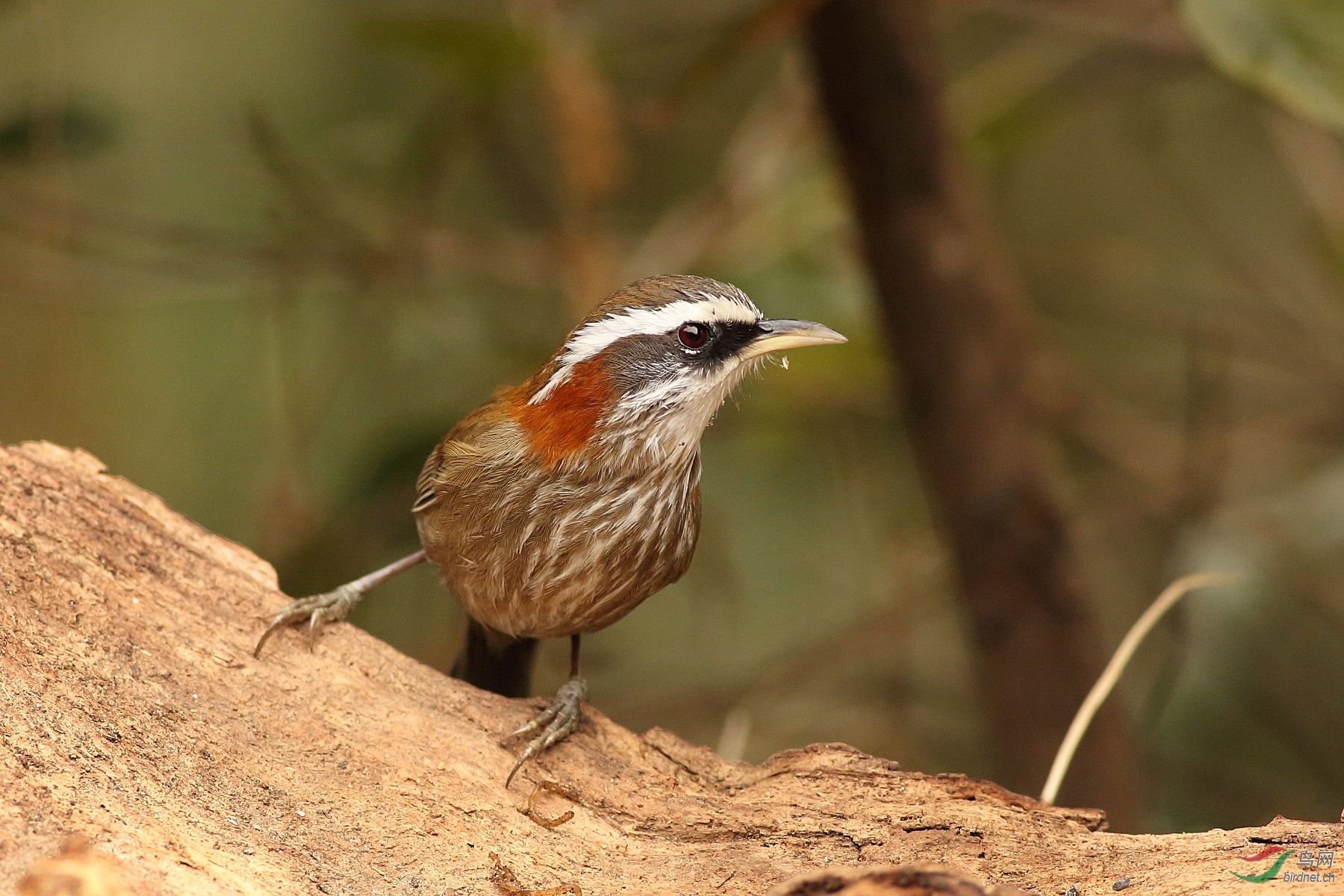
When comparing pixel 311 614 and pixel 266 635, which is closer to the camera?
pixel 266 635

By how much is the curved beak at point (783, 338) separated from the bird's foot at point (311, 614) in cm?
125

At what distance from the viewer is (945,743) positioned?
638 cm

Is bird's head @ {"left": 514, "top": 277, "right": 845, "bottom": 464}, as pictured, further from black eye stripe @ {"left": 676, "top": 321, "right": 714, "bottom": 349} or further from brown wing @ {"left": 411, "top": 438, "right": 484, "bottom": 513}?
brown wing @ {"left": 411, "top": 438, "right": 484, "bottom": 513}

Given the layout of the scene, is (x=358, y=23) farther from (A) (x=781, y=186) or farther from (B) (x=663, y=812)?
(B) (x=663, y=812)

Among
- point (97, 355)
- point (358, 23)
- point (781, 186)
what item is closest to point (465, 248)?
point (358, 23)

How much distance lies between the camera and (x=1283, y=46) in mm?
3293

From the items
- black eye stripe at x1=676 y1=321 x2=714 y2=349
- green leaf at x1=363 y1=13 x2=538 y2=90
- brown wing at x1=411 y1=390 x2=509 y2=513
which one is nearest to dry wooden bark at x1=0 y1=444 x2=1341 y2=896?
brown wing at x1=411 y1=390 x2=509 y2=513

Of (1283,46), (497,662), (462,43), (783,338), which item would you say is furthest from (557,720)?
(462,43)

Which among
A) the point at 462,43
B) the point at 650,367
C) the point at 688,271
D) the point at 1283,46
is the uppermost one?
the point at 462,43

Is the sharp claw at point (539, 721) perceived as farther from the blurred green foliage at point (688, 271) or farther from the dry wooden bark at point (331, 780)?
the blurred green foliage at point (688, 271)

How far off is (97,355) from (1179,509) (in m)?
5.49

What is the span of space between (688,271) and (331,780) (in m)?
3.43

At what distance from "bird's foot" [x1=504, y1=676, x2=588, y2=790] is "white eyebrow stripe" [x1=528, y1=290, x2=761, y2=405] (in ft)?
2.59

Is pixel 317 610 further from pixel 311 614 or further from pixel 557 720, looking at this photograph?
pixel 557 720
